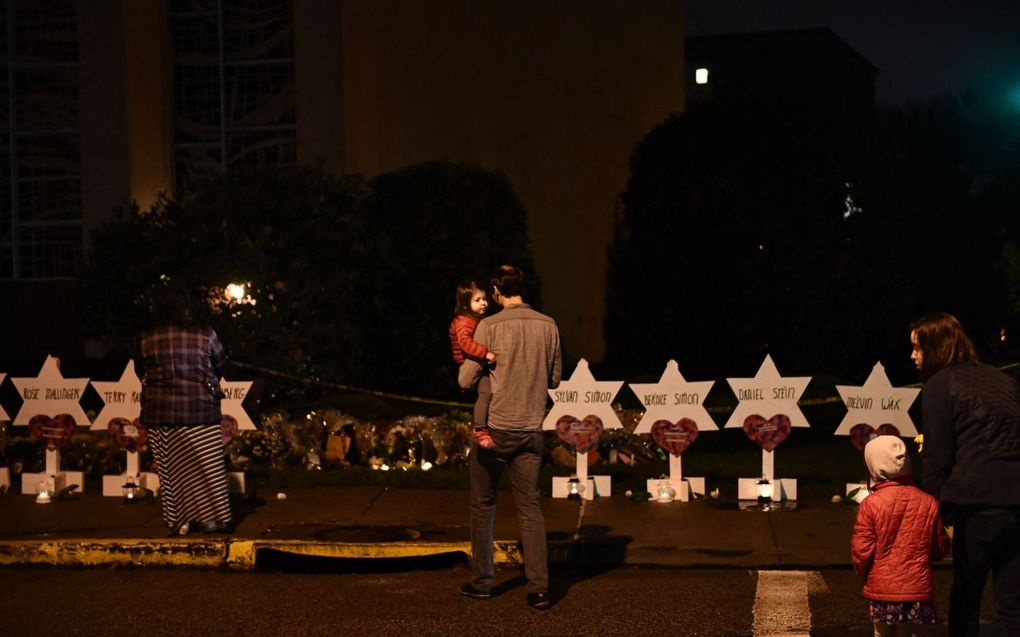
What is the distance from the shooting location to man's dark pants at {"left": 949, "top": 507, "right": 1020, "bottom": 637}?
5.32 meters

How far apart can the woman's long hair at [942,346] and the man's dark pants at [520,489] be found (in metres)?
2.27

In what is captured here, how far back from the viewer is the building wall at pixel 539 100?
55.8ft

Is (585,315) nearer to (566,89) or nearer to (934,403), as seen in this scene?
(566,89)

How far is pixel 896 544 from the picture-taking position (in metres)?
5.28

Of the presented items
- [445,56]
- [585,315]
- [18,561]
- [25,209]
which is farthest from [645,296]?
[18,561]

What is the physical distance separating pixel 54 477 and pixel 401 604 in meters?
4.31

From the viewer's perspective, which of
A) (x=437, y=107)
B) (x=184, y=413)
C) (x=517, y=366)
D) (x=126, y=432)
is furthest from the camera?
(x=437, y=107)

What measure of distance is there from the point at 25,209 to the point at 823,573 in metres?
13.4

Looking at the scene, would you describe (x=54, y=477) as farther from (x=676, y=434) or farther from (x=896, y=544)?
(x=896, y=544)

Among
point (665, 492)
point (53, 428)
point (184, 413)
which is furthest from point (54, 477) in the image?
point (665, 492)

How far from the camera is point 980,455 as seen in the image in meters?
5.34

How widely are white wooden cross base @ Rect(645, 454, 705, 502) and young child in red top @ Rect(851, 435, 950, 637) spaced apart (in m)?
4.76

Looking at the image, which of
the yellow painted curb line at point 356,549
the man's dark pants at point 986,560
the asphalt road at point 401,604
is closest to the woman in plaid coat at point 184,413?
the yellow painted curb line at point 356,549

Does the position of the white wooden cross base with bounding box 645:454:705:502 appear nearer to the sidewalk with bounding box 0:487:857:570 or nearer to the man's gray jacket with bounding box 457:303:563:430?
the sidewalk with bounding box 0:487:857:570
